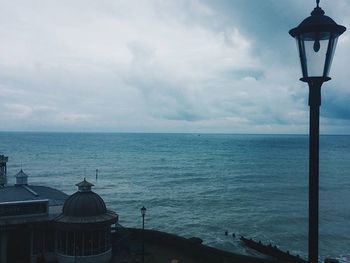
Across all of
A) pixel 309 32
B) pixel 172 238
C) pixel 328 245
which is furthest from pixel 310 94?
pixel 328 245

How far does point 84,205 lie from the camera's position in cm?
2669

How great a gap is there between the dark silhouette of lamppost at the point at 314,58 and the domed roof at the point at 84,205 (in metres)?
22.7

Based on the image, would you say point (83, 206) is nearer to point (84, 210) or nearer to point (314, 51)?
point (84, 210)

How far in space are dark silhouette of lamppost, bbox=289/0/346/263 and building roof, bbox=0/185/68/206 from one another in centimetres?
2774

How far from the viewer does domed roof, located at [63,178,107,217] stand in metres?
26.5

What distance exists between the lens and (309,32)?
578 centimetres

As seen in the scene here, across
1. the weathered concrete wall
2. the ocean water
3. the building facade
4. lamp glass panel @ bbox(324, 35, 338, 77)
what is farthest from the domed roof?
lamp glass panel @ bbox(324, 35, 338, 77)

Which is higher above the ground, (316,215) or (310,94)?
(310,94)

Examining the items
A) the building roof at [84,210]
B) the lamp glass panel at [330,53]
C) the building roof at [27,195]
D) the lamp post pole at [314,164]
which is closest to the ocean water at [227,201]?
the building roof at [27,195]

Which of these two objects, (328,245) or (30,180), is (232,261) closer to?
(328,245)

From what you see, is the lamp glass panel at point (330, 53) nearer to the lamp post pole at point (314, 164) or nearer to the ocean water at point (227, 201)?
the lamp post pole at point (314, 164)

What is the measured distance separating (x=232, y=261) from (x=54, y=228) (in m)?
13.2

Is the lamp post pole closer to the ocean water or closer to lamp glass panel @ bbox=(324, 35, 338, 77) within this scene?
lamp glass panel @ bbox=(324, 35, 338, 77)

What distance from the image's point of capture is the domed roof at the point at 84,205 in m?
26.5
